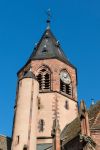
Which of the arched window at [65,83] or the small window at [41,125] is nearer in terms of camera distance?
the small window at [41,125]

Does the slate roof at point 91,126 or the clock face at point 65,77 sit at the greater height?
the clock face at point 65,77

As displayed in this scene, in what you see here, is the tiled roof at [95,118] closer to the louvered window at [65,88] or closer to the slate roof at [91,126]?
the slate roof at [91,126]

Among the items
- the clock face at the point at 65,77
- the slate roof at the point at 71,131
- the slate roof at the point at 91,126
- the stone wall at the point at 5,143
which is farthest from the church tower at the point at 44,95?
the stone wall at the point at 5,143

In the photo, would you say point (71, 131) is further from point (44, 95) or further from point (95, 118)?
point (44, 95)

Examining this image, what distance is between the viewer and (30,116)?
97.3ft

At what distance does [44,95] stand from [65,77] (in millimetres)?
A: 3501

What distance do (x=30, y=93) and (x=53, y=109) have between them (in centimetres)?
277

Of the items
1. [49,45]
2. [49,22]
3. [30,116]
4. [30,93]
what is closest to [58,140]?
[30,116]

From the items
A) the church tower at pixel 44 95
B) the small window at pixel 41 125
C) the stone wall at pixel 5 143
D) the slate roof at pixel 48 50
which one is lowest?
the stone wall at pixel 5 143

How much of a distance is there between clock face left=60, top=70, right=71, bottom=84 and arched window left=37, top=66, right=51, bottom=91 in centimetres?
136

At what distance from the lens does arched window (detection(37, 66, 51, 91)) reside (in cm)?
3419

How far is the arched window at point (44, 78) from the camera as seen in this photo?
34188 mm

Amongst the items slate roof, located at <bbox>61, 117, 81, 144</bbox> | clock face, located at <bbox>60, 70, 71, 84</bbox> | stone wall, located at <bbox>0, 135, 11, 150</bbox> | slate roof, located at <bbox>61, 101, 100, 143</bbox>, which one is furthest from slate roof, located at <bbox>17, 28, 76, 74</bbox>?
stone wall, located at <bbox>0, 135, 11, 150</bbox>

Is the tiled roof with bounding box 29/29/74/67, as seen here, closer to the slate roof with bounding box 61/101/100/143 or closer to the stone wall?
the slate roof with bounding box 61/101/100/143
